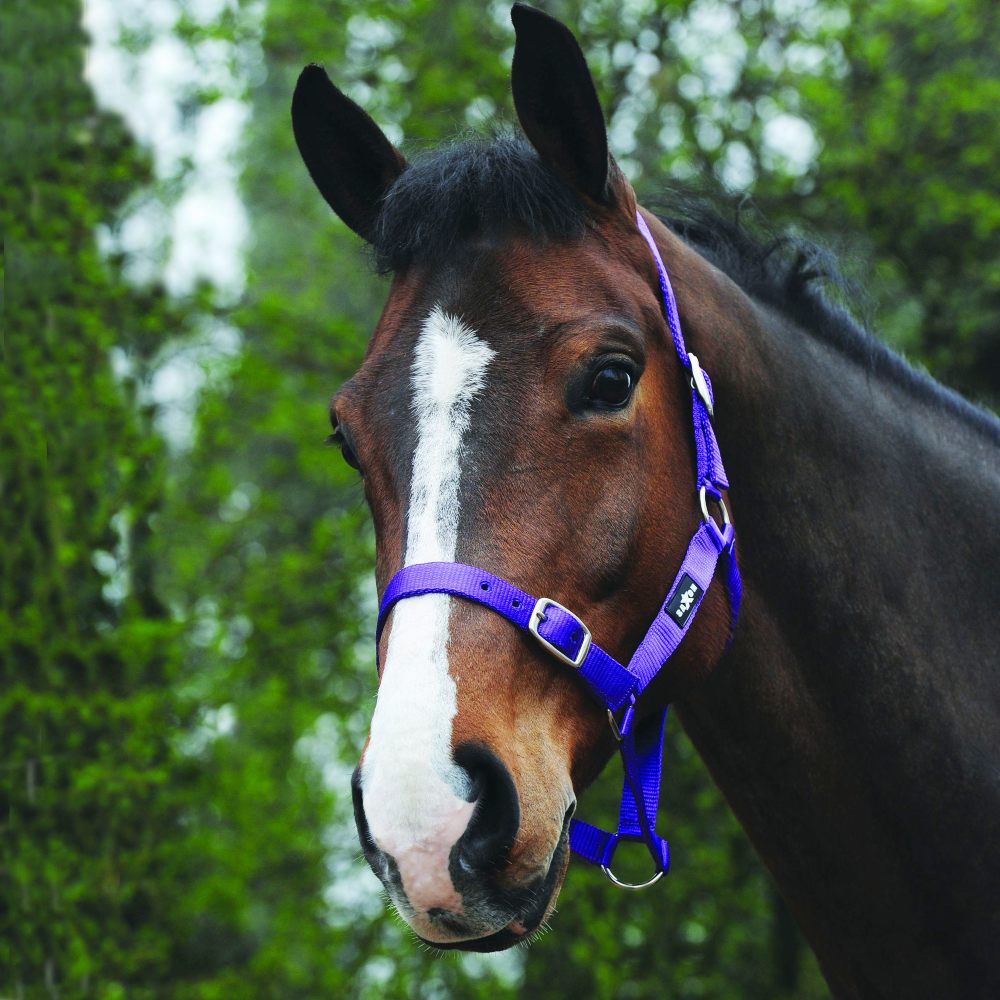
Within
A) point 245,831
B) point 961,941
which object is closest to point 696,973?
point 245,831

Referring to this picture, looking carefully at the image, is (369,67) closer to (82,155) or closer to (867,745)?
(82,155)

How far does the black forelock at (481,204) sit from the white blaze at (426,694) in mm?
354

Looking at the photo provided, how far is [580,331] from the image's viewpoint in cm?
216

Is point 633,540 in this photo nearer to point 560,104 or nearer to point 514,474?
point 514,474

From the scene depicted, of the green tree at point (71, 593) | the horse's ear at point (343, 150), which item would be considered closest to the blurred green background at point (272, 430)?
the green tree at point (71, 593)

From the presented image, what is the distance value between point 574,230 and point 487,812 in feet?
4.09

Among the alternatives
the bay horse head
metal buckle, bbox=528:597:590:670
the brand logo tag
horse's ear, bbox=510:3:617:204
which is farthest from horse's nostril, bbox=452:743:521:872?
horse's ear, bbox=510:3:617:204

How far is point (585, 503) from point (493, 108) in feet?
17.8

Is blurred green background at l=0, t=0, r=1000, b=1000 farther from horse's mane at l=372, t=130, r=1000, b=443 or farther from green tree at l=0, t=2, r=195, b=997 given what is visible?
horse's mane at l=372, t=130, r=1000, b=443

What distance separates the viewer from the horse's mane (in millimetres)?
2344

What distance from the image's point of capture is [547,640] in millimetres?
1975

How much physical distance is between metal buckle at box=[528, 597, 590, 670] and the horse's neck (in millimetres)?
543

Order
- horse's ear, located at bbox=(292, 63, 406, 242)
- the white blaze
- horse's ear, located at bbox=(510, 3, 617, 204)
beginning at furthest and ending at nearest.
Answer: horse's ear, located at bbox=(292, 63, 406, 242)
horse's ear, located at bbox=(510, 3, 617, 204)
the white blaze

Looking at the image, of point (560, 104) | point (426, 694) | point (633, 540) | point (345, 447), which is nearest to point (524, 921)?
point (426, 694)
